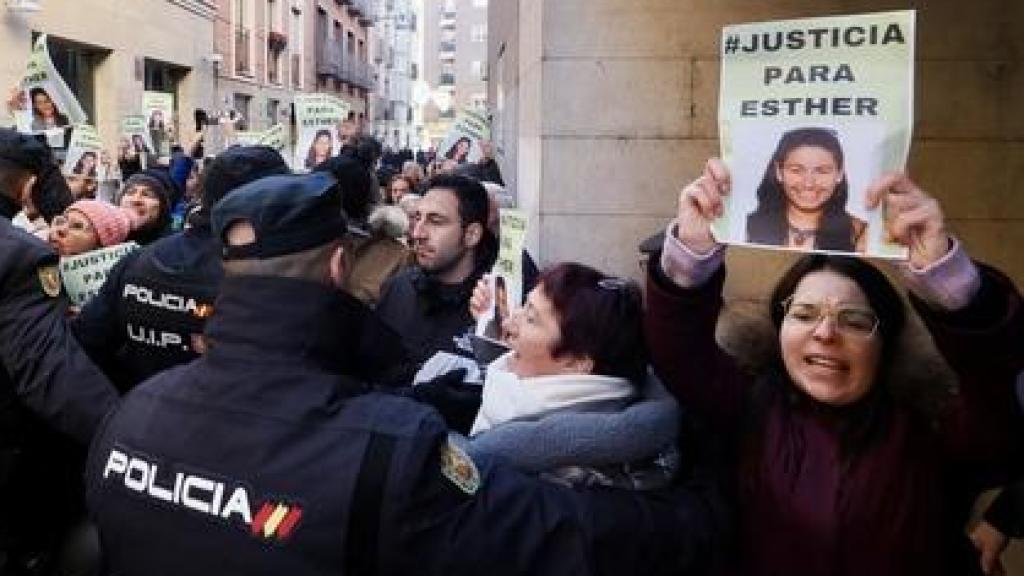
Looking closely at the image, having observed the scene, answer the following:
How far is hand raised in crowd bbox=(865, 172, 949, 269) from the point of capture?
1861mm

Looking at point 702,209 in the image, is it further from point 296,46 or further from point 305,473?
point 296,46

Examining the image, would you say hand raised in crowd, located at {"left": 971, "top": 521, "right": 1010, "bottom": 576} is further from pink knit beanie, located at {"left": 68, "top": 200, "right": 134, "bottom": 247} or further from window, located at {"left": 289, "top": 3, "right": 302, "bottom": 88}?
window, located at {"left": 289, "top": 3, "right": 302, "bottom": 88}

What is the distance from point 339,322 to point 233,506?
0.38m

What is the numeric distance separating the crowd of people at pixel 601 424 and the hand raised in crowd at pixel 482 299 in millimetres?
845

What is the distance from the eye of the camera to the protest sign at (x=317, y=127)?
6.81 m

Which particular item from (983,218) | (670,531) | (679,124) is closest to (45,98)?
(679,124)

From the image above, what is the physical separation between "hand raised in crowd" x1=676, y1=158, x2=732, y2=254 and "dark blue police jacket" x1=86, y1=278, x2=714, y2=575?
508mm

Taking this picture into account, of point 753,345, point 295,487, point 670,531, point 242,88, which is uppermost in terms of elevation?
point 242,88

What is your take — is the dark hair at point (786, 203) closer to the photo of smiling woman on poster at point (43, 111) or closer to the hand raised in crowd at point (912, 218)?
the hand raised in crowd at point (912, 218)

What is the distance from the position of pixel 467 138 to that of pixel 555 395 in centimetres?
675

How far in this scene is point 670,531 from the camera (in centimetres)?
194

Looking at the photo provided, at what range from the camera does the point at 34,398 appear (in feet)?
9.20

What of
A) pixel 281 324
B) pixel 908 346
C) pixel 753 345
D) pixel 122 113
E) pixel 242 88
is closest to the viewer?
pixel 281 324

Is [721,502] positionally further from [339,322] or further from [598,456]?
[339,322]
